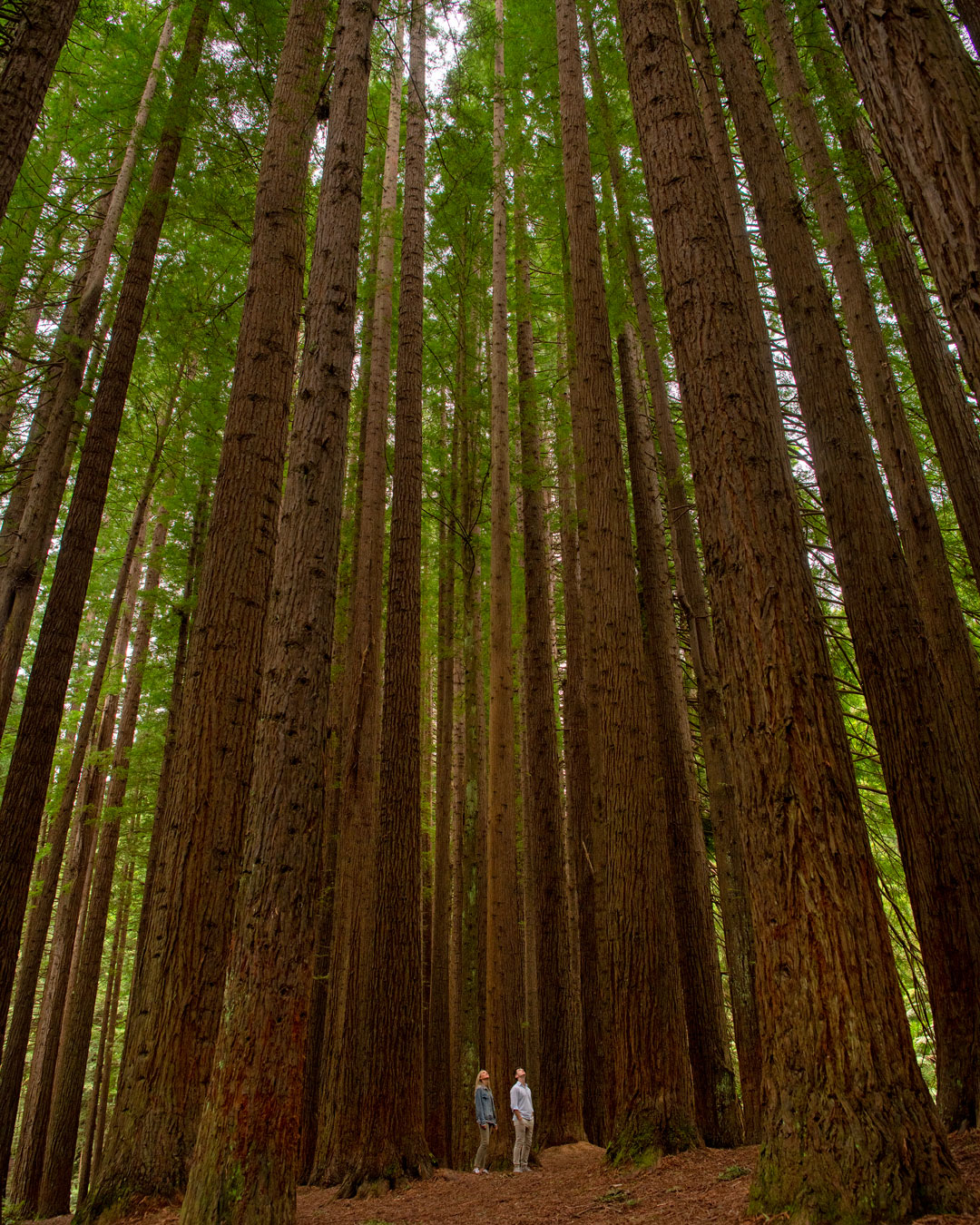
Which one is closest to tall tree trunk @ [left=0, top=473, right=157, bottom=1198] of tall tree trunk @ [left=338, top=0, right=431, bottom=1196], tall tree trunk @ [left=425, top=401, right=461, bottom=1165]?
tall tree trunk @ [left=338, top=0, right=431, bottom=1196]

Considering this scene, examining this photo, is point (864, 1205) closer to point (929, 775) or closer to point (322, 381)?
point (929, 775)

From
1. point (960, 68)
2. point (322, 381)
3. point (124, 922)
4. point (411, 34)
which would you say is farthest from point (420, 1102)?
point (124, 922)

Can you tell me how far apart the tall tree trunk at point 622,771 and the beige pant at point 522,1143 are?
328 centimetres

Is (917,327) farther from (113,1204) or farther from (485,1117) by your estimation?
(485,1117)

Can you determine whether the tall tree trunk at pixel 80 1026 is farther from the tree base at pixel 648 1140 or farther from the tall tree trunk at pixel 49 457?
the tree base at pixel 648 1140

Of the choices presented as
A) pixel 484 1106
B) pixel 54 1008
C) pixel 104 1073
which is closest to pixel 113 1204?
pixel 484 1106

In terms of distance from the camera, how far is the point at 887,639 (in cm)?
495

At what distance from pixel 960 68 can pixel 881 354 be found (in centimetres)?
456

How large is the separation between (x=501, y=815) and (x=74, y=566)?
5.33 metres

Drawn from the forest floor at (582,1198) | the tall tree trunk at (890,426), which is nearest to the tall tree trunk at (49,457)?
the forest floor at (582,1198)

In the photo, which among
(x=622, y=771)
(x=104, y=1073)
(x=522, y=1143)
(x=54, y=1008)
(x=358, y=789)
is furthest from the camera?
(x=104, y=1073)

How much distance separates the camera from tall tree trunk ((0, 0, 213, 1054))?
6012 mm

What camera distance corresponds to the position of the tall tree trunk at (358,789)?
6.90 metres

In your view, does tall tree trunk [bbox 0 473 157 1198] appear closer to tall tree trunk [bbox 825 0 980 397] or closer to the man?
the man
